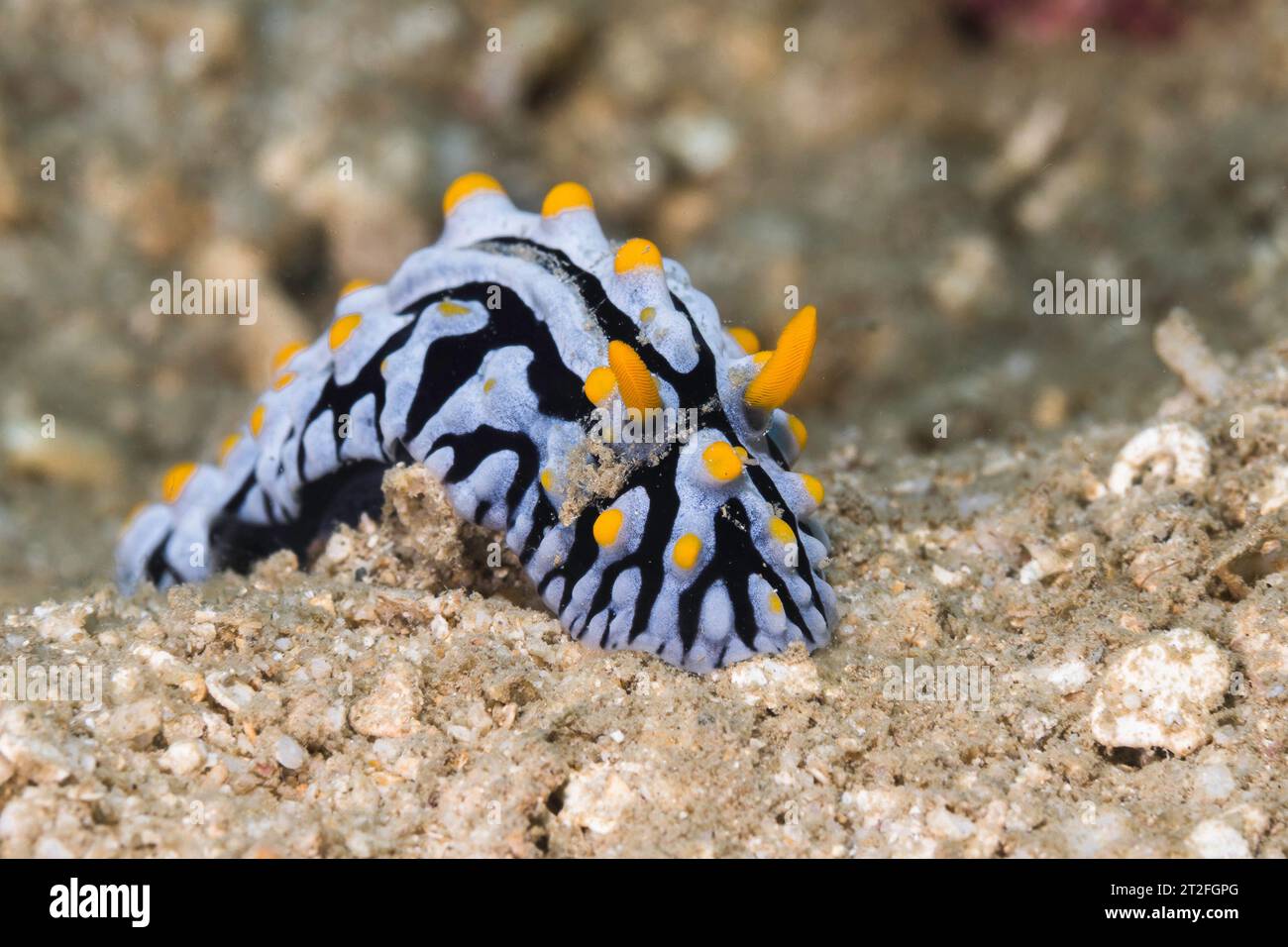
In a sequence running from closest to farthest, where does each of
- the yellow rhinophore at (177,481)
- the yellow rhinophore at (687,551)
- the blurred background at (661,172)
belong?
the yellow rhinophore at (687,551), the yellow rhinophore at (177,481), the blurred background at (661,172)

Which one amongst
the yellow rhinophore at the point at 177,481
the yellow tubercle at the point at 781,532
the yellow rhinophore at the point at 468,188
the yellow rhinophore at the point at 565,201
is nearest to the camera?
the yellow tubercle at the point at 781,532

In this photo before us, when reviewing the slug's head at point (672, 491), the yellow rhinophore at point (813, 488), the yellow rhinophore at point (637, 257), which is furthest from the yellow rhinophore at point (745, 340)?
the yellow rhinophore at point (813, 488)

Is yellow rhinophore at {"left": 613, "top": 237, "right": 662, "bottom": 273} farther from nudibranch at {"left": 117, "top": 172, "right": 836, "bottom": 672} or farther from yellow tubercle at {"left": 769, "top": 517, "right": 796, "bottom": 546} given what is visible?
yellow tubercle at {"left": 769, "top": 517, "right": 796, "bottom": 546}

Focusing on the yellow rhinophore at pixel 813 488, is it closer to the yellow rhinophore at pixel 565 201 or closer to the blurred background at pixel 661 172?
the yellow rhinophore at pixel 565 201

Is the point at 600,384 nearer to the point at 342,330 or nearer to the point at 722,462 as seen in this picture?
the point at 722,462

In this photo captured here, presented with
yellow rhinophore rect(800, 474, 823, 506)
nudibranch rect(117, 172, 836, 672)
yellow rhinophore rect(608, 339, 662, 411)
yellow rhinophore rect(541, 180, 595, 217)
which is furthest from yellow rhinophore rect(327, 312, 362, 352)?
yellow rhinophore rect(800, 474, 823, 506)

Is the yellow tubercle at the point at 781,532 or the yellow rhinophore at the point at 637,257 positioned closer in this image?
the yellow tubercle at the point at 781,532

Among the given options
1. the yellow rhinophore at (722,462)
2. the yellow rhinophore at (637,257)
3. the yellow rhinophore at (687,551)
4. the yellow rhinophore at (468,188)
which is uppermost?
the yellow rhinophore at (468,188)
